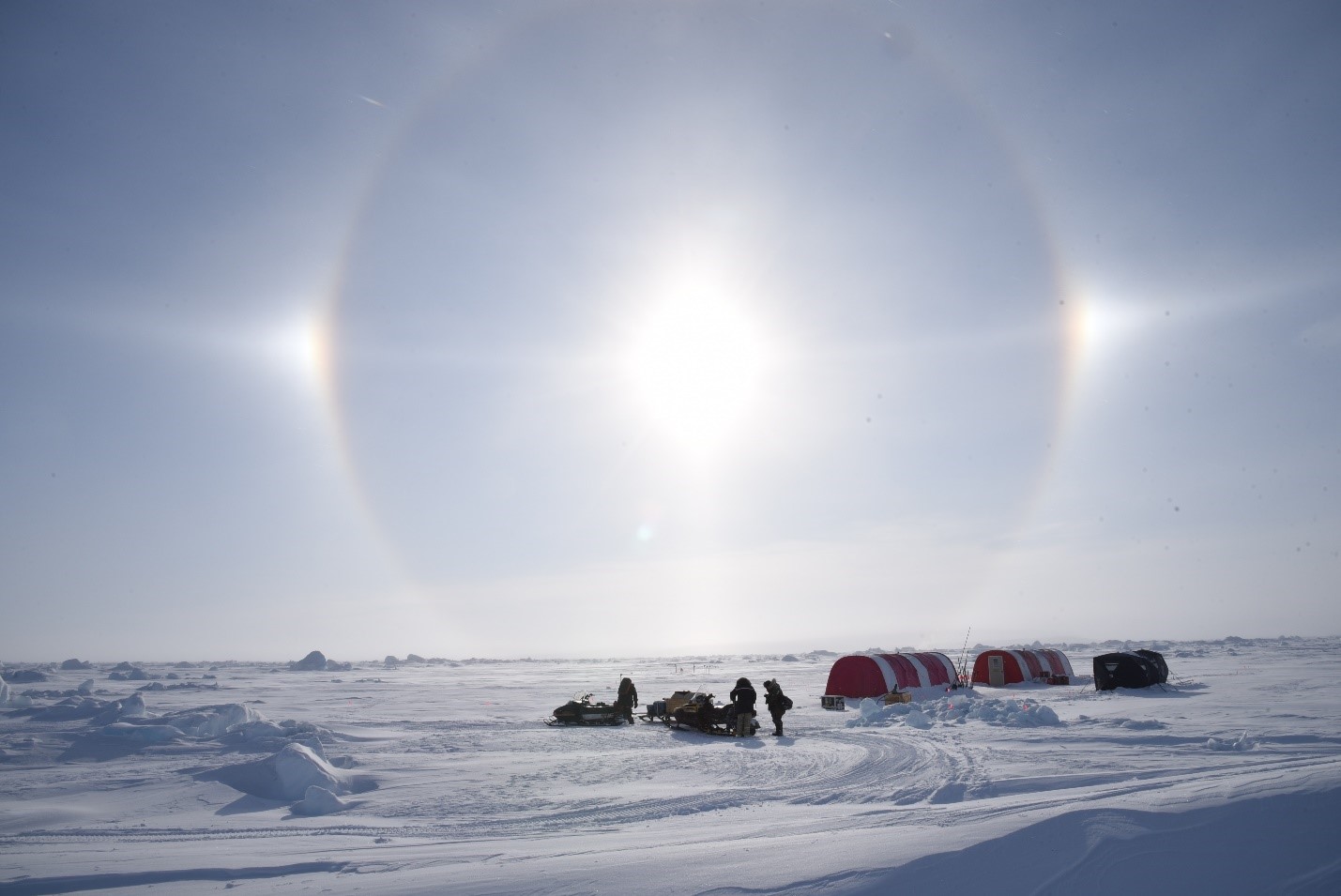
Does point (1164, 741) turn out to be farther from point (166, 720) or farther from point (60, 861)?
point (166, 720)

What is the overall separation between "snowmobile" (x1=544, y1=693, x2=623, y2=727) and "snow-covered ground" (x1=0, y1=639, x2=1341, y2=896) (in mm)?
889

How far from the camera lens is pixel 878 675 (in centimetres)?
3228

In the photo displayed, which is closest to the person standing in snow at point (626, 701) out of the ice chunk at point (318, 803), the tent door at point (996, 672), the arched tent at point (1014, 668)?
the ice chunk at point (318, 803)

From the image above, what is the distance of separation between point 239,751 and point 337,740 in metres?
2.79

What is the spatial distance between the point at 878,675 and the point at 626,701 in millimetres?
12307

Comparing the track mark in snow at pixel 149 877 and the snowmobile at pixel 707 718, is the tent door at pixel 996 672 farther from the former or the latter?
the track mark in snow at pixel 149 877

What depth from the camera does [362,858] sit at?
893 cm

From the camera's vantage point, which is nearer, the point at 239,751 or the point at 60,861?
the point at 60,861

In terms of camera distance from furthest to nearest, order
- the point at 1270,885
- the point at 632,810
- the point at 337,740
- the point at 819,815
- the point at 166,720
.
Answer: the point at 166,720 < the point at 337,740 < the point at 632,810 < the point at 819,815 < the point at 1270,885

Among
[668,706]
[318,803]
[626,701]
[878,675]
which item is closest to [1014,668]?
[878,675]

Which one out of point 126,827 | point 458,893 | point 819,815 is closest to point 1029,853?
point 819,815

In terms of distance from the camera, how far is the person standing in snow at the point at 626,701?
25609mm

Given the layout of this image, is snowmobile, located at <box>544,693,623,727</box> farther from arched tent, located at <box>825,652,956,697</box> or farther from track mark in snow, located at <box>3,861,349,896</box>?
track mark in snow, located at <box>3,861,349,896</box>

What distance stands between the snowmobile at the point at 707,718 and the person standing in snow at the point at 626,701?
6.89ft
